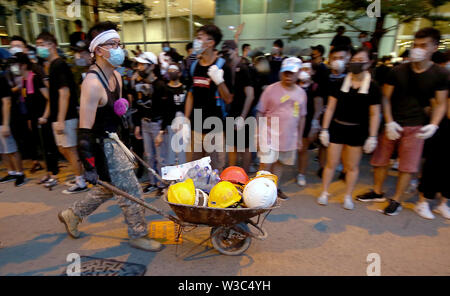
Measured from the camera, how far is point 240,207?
2.67m

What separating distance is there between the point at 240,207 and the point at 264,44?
11.9 m

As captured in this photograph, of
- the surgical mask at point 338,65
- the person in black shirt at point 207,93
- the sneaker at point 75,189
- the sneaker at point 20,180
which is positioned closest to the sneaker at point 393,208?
the surgical mask at point 338,65

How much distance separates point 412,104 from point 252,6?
36.6ft

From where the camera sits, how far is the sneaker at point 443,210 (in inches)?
153

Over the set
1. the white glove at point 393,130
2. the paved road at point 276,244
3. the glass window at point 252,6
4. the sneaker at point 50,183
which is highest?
the glass window at point 252,6

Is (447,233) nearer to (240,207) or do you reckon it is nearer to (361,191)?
(361,191)

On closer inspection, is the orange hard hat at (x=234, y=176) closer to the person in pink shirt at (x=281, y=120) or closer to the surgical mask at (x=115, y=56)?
the person in pink shirt at (x=281, y=120)

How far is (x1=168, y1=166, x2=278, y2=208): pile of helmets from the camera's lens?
8.34 feet

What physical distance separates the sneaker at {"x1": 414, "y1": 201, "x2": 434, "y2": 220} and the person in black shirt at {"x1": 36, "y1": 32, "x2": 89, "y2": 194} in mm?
5265

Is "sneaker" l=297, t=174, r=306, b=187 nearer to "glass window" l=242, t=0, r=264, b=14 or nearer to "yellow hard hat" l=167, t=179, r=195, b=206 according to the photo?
"yellow hard hat" l=167, t=179, r=195, b=206

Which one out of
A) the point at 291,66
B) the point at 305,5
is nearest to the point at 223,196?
the point at 291,66

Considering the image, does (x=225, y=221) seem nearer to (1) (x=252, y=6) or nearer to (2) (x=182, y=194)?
(2) (x=182, y=194)

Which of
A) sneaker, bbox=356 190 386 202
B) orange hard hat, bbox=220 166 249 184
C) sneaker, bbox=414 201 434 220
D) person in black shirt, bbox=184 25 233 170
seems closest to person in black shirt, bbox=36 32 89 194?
person in black shirt, bbox=184 25 233 170

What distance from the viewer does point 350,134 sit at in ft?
12.5
